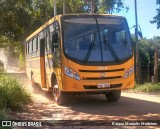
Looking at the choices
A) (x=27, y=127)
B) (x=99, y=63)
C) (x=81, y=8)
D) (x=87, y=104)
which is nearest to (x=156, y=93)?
(x=87, y=104)

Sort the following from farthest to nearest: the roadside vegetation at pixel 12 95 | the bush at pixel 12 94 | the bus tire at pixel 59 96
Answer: the bus tire at pixel 59 96
the bush at pixel 12 94
the roadside vegetation at pixel 12 95

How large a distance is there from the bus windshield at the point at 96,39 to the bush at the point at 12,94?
2.05 metres

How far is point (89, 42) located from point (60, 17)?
4.25 feet

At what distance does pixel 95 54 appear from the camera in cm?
1044

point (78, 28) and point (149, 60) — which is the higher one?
point (78, 28)

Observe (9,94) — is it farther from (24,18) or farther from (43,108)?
(24,18)

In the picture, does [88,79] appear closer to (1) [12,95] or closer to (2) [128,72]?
(2) [128,72]

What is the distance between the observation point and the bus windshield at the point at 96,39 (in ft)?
34.2

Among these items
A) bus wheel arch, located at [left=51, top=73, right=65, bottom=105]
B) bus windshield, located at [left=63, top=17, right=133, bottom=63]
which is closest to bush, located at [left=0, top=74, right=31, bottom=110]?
bus wheel arch, located at [left=51, top=73, right=65, bottom=105]

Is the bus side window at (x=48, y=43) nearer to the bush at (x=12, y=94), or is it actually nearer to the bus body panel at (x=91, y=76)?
the bus body panel at (x=91, y=76)

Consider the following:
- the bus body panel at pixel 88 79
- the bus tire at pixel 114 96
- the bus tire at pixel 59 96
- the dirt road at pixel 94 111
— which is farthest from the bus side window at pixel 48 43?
the bus tire at pixel 114 96

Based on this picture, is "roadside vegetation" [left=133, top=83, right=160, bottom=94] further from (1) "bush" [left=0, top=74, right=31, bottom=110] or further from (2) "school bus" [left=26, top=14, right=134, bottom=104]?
(1) "bush" [left=0, top=74, right=31, bottom=110]

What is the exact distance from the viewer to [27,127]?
701 cm

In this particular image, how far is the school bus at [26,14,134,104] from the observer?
10.3m
